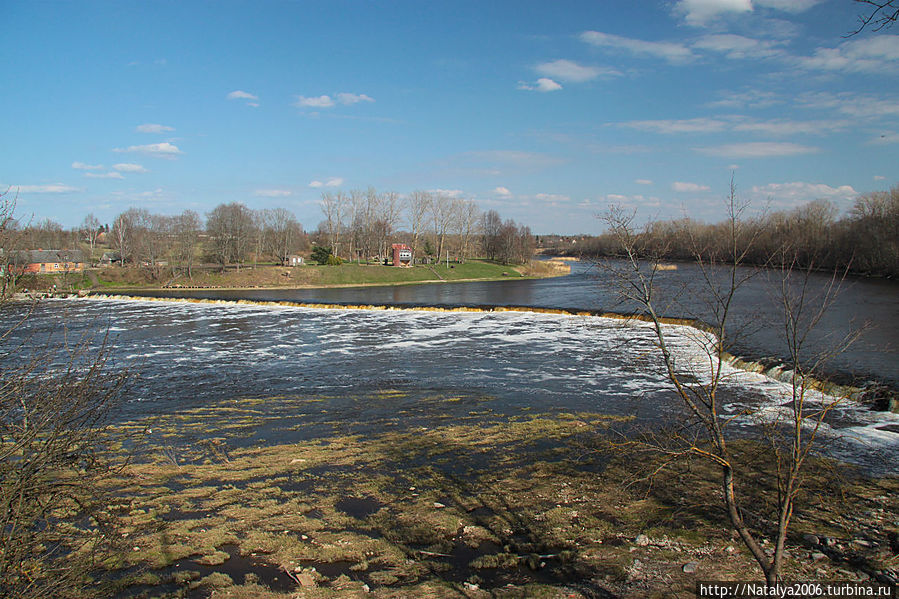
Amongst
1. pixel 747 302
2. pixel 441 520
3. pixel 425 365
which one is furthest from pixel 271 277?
pixel 441 520

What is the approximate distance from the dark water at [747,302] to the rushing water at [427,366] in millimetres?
1382

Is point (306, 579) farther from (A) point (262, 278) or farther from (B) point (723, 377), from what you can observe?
(A) point (262, 278)

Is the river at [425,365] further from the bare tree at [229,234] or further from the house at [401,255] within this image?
the house at [401,255]

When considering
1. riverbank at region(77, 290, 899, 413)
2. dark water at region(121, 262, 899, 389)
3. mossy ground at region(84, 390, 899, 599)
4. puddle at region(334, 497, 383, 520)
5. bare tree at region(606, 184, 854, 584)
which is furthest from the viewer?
riverbank at region(77, 290, 899, 413)

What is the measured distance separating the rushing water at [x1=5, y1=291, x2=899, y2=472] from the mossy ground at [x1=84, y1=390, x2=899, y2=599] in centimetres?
302

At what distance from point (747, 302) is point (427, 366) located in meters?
28.4

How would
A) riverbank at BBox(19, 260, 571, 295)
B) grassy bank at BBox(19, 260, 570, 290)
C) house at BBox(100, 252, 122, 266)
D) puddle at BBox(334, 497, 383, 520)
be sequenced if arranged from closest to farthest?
1. puddle at BBox(334, 497, 383, 520)
2. riverbank at BBox(19, 260, 571, 295)
3. grassy bank at BBox(19, 260, 570, 290)
4. house at BBox(100, 252, 122, 266)

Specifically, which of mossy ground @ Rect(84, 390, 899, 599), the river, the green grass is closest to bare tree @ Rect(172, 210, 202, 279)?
the green grass

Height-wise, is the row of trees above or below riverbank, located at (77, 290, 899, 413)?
above

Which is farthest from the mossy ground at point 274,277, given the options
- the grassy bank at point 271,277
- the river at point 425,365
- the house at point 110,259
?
the river at point 425,365

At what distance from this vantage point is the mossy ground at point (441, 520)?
7.27m

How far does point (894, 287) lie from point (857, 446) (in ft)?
153

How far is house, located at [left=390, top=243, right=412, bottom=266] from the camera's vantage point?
83.9m

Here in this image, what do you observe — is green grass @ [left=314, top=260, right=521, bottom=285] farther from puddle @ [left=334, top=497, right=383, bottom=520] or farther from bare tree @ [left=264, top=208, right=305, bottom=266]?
puddle @ [left=334, top=497, right=383, bottom=520]
